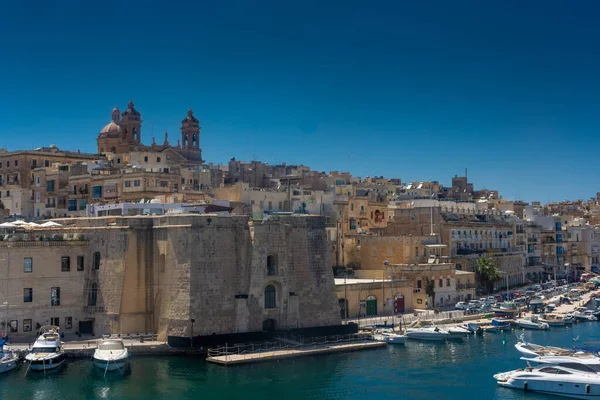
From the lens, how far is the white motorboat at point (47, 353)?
109 ft

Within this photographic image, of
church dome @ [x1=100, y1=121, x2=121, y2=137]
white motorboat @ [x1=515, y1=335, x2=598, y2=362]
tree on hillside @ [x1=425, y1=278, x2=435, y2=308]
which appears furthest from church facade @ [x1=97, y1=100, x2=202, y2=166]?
white motorboat @ [x1=515, y1=335, x2=598, y2=362]

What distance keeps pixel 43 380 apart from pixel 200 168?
35431 millimetres

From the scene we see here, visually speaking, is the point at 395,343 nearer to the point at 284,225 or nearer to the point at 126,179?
the point at 284,225

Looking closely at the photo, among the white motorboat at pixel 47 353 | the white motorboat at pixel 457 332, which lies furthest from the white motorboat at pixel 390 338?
the white motorboat at pixel 47 353

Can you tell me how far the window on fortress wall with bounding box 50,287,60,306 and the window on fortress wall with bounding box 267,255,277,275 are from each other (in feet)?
35.2

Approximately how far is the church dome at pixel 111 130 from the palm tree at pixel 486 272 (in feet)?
114

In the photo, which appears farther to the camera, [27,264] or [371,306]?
[371,306]

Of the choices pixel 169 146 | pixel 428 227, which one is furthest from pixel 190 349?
pixel 169 146

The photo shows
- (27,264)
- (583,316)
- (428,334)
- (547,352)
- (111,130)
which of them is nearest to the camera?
(547,352)

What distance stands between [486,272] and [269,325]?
24808 mm

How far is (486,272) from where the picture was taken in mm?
58750

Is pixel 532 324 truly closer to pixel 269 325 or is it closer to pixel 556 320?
pixel 556 320

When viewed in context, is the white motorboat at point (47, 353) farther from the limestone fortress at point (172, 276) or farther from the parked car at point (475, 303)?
the parked car at point (475, 303)

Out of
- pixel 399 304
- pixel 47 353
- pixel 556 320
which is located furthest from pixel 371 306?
pixel 47 353
